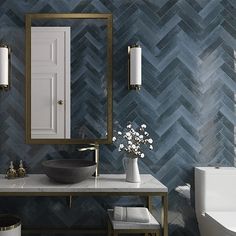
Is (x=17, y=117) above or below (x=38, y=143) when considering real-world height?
above

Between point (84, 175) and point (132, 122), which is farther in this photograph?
point (132, 122)


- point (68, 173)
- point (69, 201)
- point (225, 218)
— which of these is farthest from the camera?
point (69, 201)

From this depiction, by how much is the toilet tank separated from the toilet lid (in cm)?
7

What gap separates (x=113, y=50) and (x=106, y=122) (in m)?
0.62

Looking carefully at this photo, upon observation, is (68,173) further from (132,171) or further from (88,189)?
(132,171)

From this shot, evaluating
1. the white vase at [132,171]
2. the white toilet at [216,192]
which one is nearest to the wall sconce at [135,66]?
the white vase at [132,171]

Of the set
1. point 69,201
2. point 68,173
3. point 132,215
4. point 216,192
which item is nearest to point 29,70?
point 68,173

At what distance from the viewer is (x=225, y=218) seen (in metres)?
2.37

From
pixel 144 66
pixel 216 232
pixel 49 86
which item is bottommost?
pixel 216 232

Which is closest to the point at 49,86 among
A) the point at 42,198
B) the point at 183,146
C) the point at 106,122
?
the point at 106,122

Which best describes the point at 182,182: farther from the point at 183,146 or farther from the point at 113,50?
the point at 113,50

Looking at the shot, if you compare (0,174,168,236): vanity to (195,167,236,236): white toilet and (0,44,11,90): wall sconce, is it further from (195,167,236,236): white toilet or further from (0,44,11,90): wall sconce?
(0,44,11,90): wall sconce

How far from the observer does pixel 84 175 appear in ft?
7.45

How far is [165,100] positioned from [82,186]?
1.06 metres
